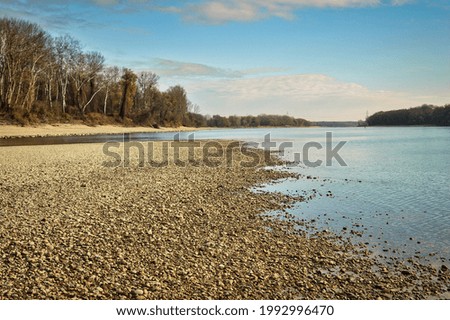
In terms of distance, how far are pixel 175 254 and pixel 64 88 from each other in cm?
7760

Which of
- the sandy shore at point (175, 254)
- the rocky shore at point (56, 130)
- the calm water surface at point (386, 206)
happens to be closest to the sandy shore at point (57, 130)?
the rocky shore at point (56, 130)

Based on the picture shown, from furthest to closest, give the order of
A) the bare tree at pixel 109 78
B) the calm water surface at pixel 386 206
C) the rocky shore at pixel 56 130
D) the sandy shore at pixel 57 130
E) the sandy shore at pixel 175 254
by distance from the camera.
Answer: the bare tree at pixel 109 78 → the sandy shore at pixel 57 130 → the rocky shore at pixel 56 130 → the calm water surface at pixel 386 206 → the sandy shore at pixel 175 254

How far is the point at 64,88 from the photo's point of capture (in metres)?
75.1

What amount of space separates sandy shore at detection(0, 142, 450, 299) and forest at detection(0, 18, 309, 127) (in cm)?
5224

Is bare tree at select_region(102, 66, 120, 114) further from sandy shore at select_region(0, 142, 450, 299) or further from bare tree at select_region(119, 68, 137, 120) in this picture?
sandy shore at select_region(0, 142, 450, 299)

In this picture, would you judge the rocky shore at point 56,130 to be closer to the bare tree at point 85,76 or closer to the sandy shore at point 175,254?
the bare tree at point 85,76

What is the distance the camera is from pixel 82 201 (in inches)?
481

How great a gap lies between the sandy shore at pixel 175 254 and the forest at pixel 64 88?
52.2m

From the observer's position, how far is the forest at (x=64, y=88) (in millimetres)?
56594

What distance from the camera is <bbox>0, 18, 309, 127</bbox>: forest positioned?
56594 millimetres

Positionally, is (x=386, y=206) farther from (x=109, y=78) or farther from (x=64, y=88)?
(x=109, y=78)

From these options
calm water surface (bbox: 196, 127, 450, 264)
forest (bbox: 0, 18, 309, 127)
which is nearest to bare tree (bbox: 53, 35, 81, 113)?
forest (bbox: 0, 18, 309, 127)
